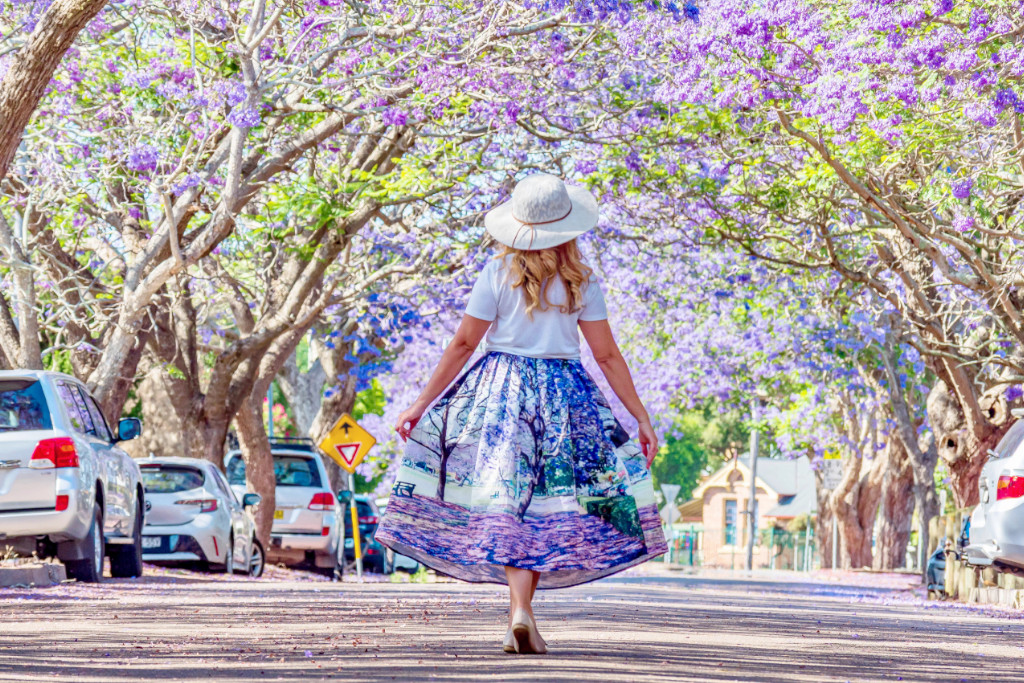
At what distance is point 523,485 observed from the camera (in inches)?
260

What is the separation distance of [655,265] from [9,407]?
13236 millimetres

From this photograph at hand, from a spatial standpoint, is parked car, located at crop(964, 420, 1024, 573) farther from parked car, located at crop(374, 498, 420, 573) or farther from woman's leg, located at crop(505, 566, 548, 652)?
parked car, located at crop(374, 498, 420, 573)

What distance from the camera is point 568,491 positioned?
6.61 metres

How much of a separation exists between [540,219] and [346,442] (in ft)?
62.6

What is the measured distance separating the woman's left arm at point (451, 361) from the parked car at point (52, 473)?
6.60 m

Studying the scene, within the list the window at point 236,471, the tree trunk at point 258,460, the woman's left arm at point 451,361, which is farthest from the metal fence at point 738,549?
the woman's left arm at point 451,361

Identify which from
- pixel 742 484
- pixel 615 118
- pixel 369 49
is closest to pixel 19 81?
pixel 369 49

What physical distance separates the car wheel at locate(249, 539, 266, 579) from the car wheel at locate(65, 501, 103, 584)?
7.78 m

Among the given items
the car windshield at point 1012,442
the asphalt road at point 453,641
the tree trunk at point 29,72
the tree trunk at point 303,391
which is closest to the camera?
the asphalt road at point 453,641

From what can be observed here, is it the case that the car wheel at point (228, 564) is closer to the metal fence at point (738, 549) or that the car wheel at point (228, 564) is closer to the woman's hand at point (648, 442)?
the woman's hand at point (648, 442)

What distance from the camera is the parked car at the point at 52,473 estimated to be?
1255 cm

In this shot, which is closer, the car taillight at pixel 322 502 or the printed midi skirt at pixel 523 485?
the printed midi skirt at pixel 523 485

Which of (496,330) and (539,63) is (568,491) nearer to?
(496,330)

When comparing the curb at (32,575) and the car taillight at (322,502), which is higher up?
the car taillight at (322,502)
